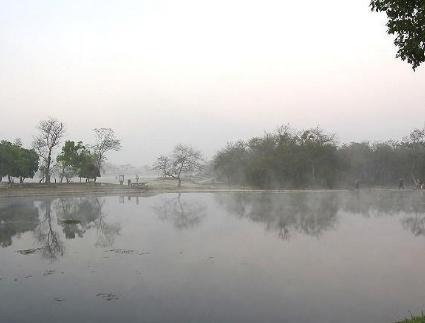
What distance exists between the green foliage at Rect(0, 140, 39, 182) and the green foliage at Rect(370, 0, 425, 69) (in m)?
58.2

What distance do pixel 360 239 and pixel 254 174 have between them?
38472mm

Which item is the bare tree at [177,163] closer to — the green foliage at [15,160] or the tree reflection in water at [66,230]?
the green foliage at [15,160]

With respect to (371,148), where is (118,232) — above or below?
below

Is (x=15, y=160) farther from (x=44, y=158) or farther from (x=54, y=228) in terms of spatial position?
(x=54, y=228)

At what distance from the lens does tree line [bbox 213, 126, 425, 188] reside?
176 feet

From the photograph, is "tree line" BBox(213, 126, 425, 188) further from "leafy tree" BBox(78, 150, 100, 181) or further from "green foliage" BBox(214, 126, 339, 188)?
"leafy tree" BBox(78, 150, 100, 181)

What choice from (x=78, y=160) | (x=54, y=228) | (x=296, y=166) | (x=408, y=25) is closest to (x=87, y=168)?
(x=78, y=160)

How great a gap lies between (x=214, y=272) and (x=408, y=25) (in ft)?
24.3

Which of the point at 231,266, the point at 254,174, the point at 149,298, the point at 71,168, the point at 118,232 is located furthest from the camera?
the point at 71,168

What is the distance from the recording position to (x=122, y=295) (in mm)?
9016

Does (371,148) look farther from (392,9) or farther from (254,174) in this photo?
(392,9)

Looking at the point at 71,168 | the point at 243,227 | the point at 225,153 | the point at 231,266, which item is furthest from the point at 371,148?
the point at 231,266

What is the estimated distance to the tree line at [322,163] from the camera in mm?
→ 53562

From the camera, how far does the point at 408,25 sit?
9289mm
